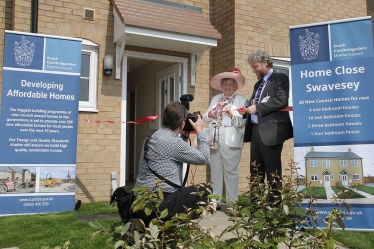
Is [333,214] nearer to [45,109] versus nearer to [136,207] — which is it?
[136,207]

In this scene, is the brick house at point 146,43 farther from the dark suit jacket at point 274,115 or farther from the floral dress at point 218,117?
the dark suit jacket at point 274,115

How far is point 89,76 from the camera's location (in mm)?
6457

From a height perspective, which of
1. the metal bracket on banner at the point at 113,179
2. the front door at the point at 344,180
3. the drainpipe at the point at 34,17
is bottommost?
the metal bracket on banner at the point at 113,179

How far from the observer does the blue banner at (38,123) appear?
4.91 metres

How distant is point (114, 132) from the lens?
653 centimetres

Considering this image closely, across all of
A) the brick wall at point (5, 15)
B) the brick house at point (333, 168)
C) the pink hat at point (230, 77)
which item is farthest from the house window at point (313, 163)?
the brick wall at point (5, 15)

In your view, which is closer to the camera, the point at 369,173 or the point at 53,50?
the point at 369,173

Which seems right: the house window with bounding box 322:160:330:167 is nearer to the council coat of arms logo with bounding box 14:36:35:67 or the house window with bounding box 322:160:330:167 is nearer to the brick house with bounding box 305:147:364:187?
the brick house with bounding box 305:147:364:187

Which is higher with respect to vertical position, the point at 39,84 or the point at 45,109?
the point at 39,84

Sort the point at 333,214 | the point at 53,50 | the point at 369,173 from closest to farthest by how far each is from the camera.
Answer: the point at 333,214, the point at 369,173, the point at 53,50

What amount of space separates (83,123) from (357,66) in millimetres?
4148

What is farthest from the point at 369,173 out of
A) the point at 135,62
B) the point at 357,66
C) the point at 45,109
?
the point at 135,62

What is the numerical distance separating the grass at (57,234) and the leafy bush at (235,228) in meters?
1.57

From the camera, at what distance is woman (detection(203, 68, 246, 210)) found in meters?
5.04
